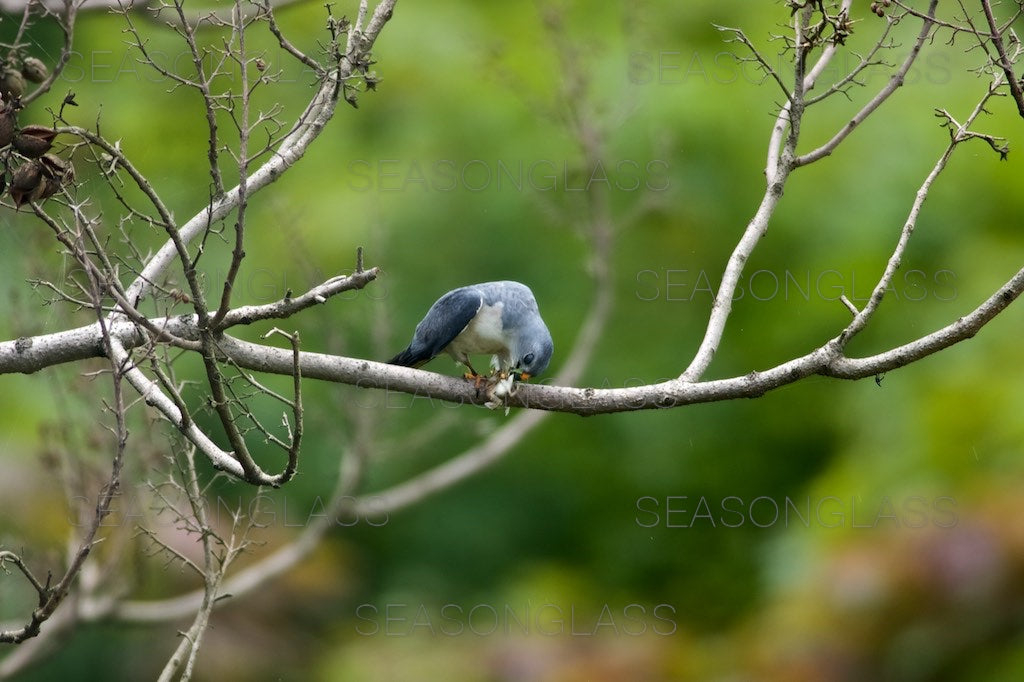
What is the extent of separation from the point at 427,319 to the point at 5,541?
2.05 m

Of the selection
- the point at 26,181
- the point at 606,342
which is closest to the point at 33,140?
the point at 26,181

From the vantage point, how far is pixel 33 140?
208 centimetres

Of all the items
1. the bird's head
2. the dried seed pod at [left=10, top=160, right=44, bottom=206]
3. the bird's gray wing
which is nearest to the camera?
the dried seed pod at [left=10, top=160, right=44, bottom=206]

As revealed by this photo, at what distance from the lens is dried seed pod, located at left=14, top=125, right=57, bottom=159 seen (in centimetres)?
208

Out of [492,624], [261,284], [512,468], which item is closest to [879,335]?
[512,468]

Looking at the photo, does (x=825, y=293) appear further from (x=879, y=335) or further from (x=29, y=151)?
(x=29, y=151)

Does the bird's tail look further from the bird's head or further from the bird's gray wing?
the bird's head

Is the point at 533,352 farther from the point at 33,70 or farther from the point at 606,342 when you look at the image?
the point at 606,342

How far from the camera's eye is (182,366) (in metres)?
6.26

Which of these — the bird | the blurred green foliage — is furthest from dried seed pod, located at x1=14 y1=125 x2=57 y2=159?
the blurred green foliage

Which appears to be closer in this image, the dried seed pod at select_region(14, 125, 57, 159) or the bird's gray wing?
the dried seed pod at select_region(14, 125, 57, 159)

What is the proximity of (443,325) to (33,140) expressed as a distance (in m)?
2.03

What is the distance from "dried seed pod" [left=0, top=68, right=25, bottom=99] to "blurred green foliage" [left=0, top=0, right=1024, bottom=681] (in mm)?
3376

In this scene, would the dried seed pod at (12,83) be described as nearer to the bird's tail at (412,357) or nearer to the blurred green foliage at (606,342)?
the bird's tail at (412,357)
